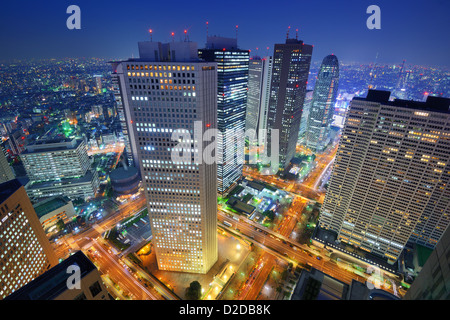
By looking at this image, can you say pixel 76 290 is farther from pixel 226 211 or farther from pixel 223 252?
pixel 226 211

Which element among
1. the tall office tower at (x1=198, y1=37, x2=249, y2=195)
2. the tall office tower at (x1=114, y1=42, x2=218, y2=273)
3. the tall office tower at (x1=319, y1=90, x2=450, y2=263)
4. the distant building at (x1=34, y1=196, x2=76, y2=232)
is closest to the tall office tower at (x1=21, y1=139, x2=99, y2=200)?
the distant building at (x1=34, y1=196, x2=76, y2=232)

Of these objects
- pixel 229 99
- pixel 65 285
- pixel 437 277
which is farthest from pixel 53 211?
pixel 437 277

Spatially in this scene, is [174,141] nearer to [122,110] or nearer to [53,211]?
[53,211]

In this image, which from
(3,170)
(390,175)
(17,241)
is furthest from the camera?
(3,170)

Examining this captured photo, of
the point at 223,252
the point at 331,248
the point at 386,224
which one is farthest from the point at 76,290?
the point at 386,224

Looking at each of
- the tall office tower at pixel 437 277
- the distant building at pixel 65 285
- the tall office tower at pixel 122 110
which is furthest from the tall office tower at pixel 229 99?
the tall office tower at pixel 437 277

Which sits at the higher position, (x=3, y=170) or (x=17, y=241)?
(x=17, y=241)

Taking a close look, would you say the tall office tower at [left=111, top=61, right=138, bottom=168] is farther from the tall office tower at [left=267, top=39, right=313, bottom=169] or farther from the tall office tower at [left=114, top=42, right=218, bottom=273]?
the tall office tower at [left=267, top=39, right=313, bottom=169]
